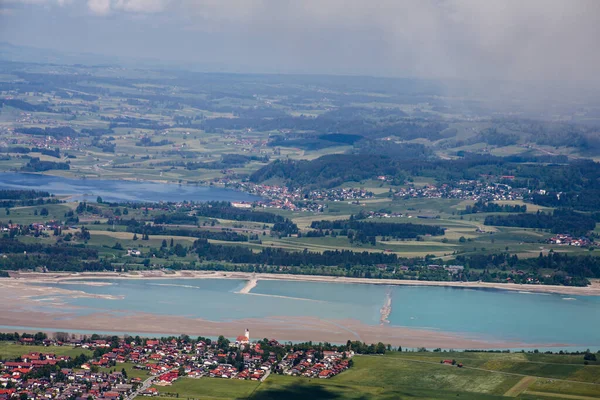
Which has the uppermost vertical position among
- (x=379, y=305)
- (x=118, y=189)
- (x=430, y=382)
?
(x=118, y=189)

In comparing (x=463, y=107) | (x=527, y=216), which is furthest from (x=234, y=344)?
(x=463, y=107)

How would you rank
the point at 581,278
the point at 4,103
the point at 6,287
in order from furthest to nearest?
the point at 4,103, the point at 581,278, the point at 6,287

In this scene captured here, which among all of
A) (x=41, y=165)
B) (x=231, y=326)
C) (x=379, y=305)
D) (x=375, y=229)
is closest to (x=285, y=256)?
(x=379, y=305)

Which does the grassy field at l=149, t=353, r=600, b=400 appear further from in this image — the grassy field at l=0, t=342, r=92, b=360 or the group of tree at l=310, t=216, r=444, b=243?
the group of tree at l=310, t=216, r=444, b=243

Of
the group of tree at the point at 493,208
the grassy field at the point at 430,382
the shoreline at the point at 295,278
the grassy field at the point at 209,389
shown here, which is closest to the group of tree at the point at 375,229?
the group of tree at the point at 493,208

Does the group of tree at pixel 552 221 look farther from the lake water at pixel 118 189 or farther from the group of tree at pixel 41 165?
the group of tree at pixel 41 165

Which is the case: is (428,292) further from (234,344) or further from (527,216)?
(527,216)

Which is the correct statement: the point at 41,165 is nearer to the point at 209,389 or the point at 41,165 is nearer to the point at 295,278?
the point at 295,278
